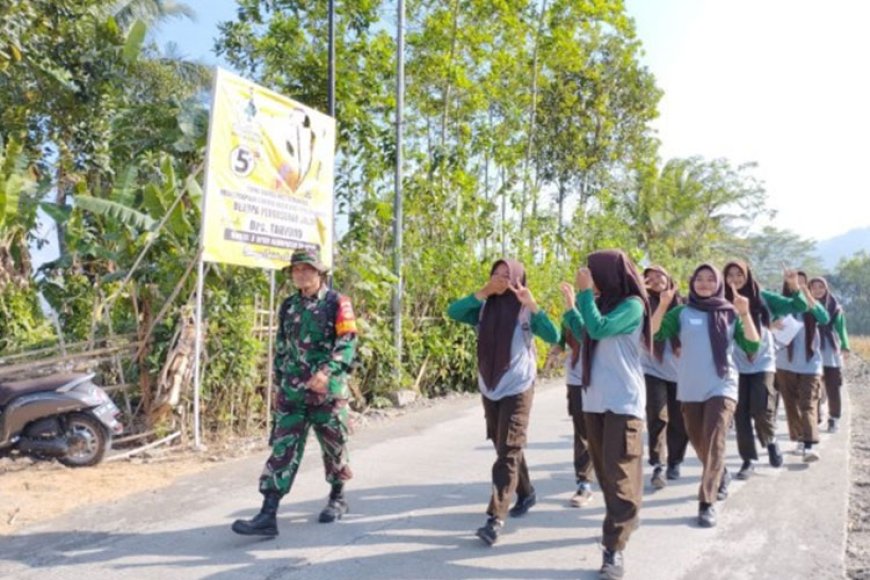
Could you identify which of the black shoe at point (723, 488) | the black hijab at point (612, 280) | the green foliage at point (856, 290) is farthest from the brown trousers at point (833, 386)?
the green foliage at point (856, 290)

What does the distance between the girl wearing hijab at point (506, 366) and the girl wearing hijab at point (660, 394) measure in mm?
1814

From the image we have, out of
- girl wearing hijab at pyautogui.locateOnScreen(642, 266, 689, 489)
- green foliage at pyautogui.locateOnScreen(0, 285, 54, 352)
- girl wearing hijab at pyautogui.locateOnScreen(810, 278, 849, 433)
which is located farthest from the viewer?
green foliage at pyautogui.locateOnScreen(0, 285, 54, 352)

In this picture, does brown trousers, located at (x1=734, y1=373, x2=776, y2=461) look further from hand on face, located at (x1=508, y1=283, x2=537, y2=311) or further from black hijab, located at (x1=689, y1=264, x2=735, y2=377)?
hand on face, located at (x1=508, y1=283, x2=537, y2=311)

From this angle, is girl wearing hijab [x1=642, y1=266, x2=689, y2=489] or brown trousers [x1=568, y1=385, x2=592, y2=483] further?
girl wearing hijab [x1=642, y1=266, x2=689, y2=489]

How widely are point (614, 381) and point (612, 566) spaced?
3.36ft

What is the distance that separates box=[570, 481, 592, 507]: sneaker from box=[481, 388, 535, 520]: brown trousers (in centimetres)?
102

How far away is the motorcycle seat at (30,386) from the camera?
6531 millimetres

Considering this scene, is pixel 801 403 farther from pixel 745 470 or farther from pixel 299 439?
pixel 299 439

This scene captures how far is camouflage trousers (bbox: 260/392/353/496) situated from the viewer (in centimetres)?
480

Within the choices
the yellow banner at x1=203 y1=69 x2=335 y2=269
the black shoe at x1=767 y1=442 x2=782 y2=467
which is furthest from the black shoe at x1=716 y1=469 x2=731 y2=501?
the yellow banner at x1=203 y1=69 x2=335 y2=269

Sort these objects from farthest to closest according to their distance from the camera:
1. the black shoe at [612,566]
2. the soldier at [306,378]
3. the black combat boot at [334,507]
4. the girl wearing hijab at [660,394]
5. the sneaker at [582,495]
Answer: the girl wearing hijab at [660,394] → the sneaker at [582,495] → the black combat boot at [334,507] → the soldier at [306,378] → the black shoe at [612,566]

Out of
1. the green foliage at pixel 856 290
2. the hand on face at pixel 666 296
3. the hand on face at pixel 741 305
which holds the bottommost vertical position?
the hand on face at pixel 741 305

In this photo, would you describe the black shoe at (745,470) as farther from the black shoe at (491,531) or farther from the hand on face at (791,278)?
the black shoe at (491,531)

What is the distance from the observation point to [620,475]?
4.29 meters
